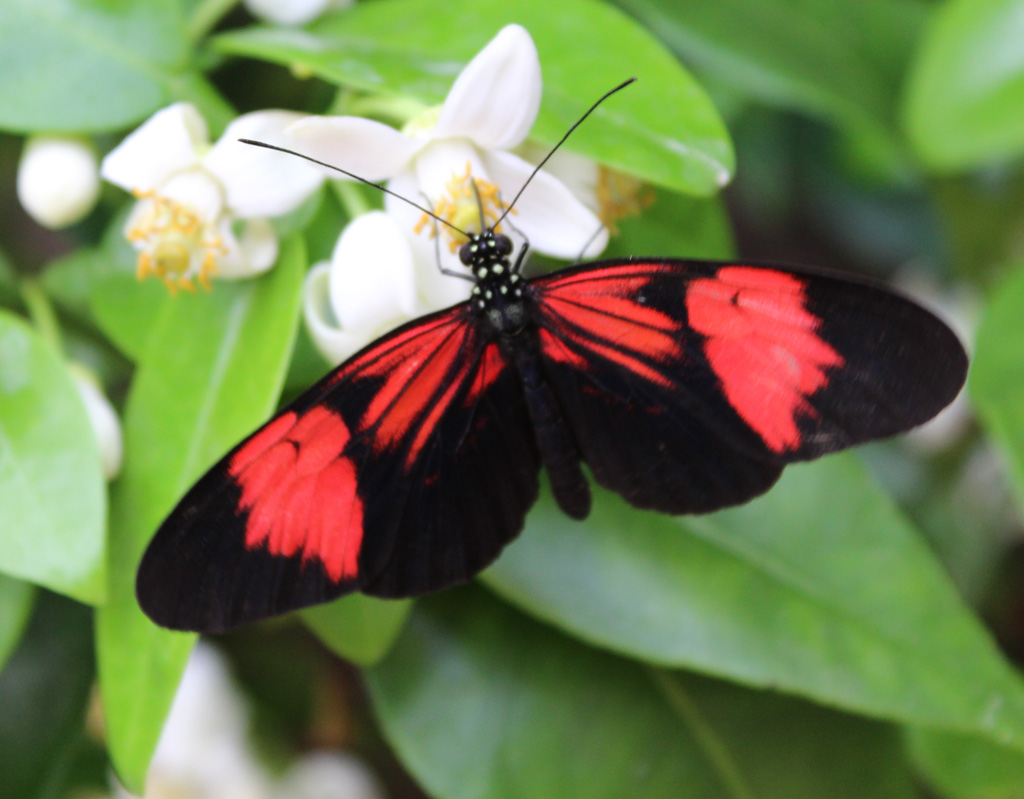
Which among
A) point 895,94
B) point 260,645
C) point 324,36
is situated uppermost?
point 324,36

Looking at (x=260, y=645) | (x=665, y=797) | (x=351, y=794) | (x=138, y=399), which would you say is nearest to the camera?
(x=138, y=399)

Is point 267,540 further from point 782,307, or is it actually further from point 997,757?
point 997,757

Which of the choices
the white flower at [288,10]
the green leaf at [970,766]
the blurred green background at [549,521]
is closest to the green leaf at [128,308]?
the blurred green background at [549,521]

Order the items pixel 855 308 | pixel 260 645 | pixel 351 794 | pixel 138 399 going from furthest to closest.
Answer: pixel 260 645 < pixel 351 794 < pixel 138 399 < pixel 855 308

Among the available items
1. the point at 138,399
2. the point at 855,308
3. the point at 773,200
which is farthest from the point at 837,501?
the point at 773,200

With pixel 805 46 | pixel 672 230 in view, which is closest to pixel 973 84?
pixel 805 46

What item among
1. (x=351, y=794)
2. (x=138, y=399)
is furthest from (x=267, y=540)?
(x=351, y=794)

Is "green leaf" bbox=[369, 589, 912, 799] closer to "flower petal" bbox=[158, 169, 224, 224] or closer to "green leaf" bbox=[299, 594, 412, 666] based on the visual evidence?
"green leaf" bbox=[299, 594, 412, 666]

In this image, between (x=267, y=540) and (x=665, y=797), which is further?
(x=665, y=797)

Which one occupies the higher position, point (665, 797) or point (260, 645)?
point (665, 797)
